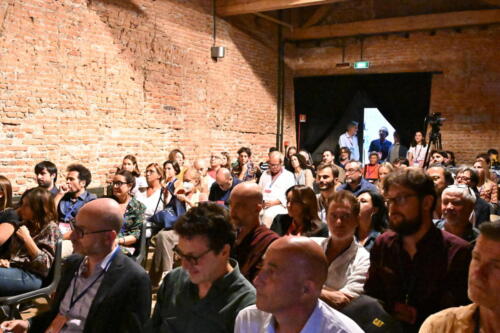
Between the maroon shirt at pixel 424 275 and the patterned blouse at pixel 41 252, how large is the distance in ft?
6.94

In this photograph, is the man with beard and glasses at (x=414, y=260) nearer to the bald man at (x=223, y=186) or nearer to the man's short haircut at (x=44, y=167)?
the bald man at (x=223, y=186)

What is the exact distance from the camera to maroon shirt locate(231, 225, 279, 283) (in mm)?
2461

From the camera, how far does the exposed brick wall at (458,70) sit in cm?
966

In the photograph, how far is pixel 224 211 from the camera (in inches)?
78.3

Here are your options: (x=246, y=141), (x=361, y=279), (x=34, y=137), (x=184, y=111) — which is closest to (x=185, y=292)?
(x=361, y=279)

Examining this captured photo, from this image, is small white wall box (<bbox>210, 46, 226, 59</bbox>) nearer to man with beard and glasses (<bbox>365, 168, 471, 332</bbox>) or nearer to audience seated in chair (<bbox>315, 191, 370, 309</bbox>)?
audience seated in chair (<bbox>315, 191, 370, 309</bbox>)

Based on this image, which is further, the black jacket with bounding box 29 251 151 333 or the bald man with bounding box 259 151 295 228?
the bald man with bounding box 259 151 295 228

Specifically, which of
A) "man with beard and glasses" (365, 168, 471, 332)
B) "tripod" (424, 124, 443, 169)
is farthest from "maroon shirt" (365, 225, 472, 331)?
"tripod" (424, 124, 443, 169)

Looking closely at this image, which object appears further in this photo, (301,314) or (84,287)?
(84,287)

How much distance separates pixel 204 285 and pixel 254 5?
24.9 feet

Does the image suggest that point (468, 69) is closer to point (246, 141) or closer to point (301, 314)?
point (246, 141)

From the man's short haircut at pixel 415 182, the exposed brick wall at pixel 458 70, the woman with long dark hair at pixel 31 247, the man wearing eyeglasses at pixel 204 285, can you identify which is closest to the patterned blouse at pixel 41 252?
the woman with long dark hair at pixel 31 247

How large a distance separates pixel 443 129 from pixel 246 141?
14.2ft

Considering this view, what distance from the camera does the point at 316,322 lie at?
4.71 ft
